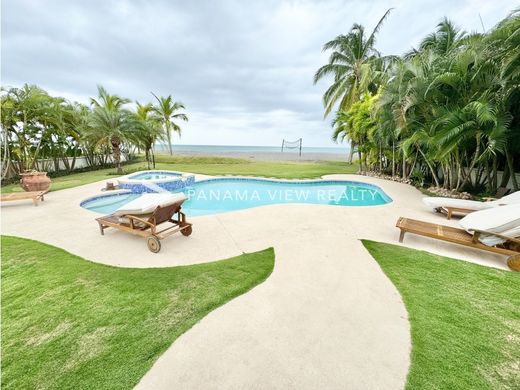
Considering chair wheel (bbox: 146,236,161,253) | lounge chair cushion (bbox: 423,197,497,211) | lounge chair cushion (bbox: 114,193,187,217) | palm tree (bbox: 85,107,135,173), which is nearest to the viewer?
chair wheel (bbox: 146,236,161,253)

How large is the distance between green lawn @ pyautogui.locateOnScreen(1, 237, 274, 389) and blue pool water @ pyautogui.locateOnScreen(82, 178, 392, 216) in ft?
13.6

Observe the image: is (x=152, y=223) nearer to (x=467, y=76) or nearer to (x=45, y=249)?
(x=45, y=249)

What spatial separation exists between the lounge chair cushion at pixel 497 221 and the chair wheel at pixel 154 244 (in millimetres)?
5971

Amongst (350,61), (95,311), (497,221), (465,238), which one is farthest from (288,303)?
(350,61)

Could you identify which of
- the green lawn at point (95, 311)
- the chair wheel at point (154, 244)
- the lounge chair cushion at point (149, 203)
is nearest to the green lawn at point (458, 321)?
the green lawn at point (95, 311)

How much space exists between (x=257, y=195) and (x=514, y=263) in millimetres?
8064

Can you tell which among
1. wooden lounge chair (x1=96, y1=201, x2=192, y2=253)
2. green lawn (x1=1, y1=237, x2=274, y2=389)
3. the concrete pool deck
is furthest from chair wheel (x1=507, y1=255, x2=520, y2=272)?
wooden lounge chair (x1=96, y1=201, x2=192, y2=253)

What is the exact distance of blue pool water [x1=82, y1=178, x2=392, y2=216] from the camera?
835 centimetres

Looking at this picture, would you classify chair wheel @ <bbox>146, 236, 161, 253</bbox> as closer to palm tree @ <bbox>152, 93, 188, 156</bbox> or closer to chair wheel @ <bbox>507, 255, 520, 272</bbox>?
chair wheel @ <bbox>507, 255, 520, 272</bbox>

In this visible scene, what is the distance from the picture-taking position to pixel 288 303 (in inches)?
109

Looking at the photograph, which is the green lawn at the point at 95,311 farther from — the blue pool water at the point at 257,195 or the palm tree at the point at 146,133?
the palm tree at the point at 146,133

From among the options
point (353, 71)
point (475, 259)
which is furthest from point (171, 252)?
point (353, 71)

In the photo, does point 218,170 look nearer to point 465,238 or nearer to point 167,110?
point 167,110

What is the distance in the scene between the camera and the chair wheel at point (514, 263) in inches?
143
